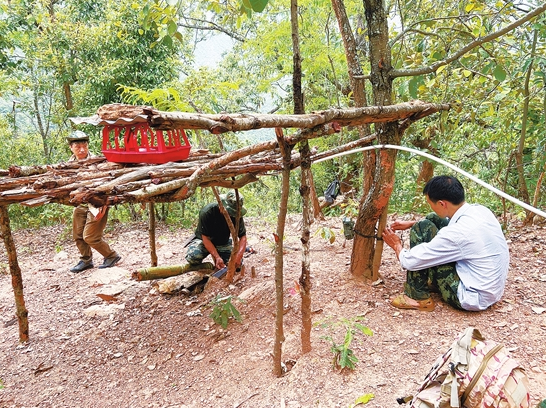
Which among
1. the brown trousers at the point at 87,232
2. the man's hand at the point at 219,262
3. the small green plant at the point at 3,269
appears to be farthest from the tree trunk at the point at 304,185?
the small green plant at the point at 3,269

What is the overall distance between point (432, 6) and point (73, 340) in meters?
5.41

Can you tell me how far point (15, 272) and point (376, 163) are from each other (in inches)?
132

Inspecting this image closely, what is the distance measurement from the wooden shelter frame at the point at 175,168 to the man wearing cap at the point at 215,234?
0.84 meters

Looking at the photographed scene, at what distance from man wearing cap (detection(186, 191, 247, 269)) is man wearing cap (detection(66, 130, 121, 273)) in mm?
1308

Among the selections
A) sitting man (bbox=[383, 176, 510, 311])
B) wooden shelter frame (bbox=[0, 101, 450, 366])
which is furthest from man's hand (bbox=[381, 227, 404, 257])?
wooden shelter frame (bbox=[0, 101, 450, 366])

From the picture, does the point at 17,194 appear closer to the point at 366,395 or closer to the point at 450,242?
→ the point at 366,395

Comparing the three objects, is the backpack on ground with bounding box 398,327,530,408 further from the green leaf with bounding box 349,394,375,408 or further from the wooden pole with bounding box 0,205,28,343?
the wooden pole with bounding box 0,205,28,343

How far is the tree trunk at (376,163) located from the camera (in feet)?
9.57

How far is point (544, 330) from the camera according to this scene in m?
2.49

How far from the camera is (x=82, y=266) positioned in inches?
210

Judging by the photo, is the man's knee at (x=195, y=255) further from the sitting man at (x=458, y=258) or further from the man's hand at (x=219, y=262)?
the sitting man at (x=458, y=258)

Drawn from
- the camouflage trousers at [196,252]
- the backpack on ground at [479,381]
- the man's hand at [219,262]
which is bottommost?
the man's hand at [219,262]

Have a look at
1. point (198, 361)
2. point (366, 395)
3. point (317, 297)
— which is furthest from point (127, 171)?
point (366, 395)

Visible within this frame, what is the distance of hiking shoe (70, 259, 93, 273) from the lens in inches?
207
